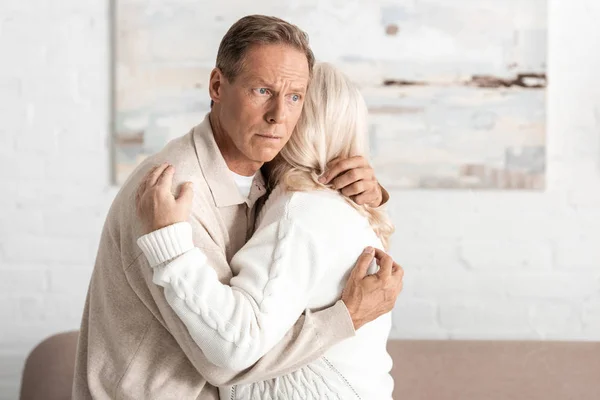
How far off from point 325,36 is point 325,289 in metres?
1.51

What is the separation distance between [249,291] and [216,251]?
0.13 m

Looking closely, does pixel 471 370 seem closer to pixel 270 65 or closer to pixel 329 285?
pixel 329 285

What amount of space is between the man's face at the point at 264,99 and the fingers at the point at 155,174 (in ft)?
0.59

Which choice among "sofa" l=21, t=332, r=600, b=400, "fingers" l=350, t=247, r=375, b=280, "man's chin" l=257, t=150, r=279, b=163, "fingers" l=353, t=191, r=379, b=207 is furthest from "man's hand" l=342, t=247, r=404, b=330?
"sofa" l=21, t=332, r=600, b=400

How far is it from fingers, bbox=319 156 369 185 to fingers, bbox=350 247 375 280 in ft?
0.60

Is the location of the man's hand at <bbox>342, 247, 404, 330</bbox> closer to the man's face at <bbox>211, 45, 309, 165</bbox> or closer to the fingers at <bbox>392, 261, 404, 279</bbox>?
the fingers at <bbox>392, 261, 404, 279</bbox>

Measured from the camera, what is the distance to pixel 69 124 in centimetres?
296

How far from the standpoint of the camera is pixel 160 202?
4.98ft

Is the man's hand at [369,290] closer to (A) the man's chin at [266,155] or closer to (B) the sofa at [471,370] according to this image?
(A) the man's chin at [266,155]

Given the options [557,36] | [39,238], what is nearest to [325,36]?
[557,36]

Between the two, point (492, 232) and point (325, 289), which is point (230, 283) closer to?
point (325, 289)

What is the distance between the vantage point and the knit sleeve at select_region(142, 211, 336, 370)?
147cm

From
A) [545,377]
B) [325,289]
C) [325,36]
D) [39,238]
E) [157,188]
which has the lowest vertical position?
[545,377]

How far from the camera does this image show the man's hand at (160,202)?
151 cm
